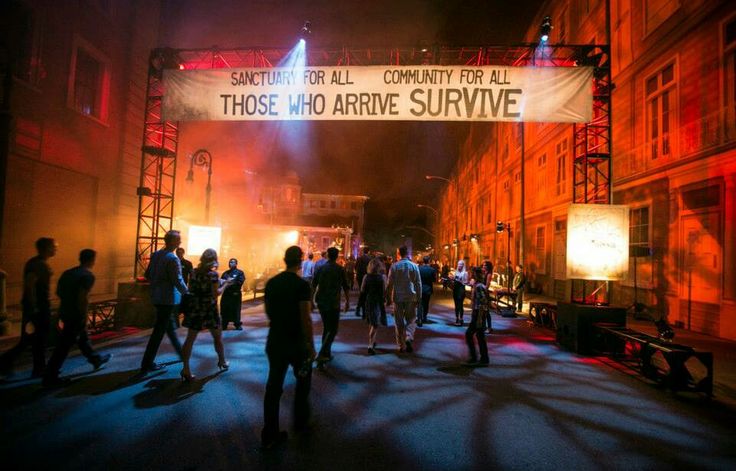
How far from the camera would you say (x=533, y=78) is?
7891 millimetres

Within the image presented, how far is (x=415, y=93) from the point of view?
26.1 feet

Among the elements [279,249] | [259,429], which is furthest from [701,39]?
[279,249]

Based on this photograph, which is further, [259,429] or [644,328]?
[644,328]

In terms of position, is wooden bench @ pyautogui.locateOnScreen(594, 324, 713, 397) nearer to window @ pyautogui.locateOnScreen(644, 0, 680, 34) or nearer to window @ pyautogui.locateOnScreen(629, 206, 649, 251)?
window @ pyautogui.locateOnScreen(629, 206, 649, 251)

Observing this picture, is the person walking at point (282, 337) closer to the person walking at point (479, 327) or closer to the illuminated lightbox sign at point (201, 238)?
Answer: the person walking at point (479, 327)

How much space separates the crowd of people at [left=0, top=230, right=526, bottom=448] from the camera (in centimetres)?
336

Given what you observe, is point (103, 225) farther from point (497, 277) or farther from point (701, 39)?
point (701, 39)

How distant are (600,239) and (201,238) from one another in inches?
460

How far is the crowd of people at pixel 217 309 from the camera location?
132 inches

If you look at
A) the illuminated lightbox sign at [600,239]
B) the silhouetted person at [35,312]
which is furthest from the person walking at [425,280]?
the silhouetted person at [35,312]

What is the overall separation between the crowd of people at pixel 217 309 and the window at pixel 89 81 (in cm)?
927

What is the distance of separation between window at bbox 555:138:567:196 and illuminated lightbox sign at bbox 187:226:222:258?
52.7 feet

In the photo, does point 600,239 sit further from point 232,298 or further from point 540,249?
point 540,249

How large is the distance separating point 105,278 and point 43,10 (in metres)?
8.90
